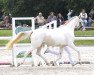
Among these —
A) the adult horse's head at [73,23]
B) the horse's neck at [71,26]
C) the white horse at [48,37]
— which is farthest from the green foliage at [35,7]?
the white horse at [48,37]

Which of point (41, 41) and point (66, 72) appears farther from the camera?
point (41, 41)

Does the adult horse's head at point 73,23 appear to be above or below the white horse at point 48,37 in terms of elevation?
above

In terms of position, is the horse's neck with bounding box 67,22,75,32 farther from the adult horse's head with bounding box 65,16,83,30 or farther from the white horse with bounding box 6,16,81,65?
the white horse with bounding box 6,16,81,65

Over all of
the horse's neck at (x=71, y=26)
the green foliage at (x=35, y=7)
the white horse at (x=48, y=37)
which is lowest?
the white horse at (x=48, y=37)

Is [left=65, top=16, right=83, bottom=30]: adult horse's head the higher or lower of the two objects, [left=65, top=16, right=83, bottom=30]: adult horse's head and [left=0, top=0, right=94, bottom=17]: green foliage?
the lower

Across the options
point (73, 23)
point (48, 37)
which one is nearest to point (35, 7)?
point (73, 23)

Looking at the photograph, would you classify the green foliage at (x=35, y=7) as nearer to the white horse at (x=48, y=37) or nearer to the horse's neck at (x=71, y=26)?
the horse's neck at (x=71, y=26)

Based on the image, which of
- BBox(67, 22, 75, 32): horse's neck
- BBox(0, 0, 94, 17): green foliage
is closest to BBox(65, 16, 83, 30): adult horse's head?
BBox(67, 22, 75, 32): horse's neck

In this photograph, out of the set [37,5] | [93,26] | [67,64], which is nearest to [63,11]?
[37,5]

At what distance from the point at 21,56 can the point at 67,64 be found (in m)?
1.54

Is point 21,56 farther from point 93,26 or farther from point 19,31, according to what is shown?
point 93,26

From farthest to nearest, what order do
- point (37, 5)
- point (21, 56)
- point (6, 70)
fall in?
point (37, 5) < point (21, 56) < point (6, 70)

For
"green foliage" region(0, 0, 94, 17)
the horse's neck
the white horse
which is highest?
"green foliage" region(0, 0, 94, 17)

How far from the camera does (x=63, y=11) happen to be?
158ft
